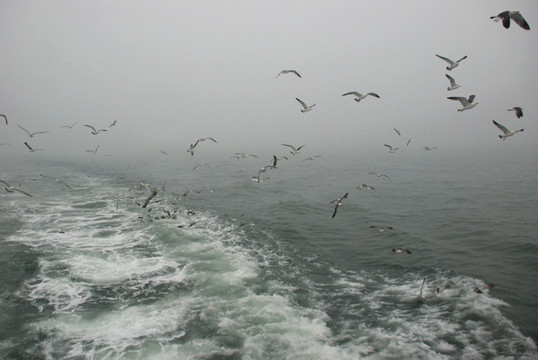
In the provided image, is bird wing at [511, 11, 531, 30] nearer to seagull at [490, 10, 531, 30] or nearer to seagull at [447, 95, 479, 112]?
seagull at [490, 10, 531, 30]

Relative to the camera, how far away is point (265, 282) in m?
13.5

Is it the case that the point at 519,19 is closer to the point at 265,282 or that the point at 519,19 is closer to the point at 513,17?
the point at 513,17

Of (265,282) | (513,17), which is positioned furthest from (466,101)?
(265,282)

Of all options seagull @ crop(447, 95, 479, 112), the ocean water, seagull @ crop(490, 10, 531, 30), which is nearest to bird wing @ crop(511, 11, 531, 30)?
seagull @ crop(490, 10, 531, 30)

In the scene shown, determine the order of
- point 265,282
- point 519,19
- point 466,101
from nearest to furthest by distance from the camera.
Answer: point 519,19, point 265,282, point 466,101

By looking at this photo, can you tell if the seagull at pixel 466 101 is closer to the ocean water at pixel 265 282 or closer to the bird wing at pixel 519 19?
the bird wing at pixel 519 19

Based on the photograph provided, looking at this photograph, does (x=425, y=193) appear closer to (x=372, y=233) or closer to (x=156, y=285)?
(x=372, y=233)

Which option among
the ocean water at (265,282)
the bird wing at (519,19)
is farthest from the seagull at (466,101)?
the ocean water at (265,282)

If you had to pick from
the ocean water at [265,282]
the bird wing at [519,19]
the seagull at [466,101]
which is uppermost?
the bird wing at [519,19]

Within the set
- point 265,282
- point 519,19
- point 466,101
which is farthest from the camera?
point 466,101

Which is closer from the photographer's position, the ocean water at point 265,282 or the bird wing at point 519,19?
the ocean water at point 265,282

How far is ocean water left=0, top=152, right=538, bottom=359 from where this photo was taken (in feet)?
31.7

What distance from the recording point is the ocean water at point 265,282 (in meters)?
9.66

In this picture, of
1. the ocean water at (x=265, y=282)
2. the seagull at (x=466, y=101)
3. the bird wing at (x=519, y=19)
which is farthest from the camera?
the seagull at (x=466, y=101)
